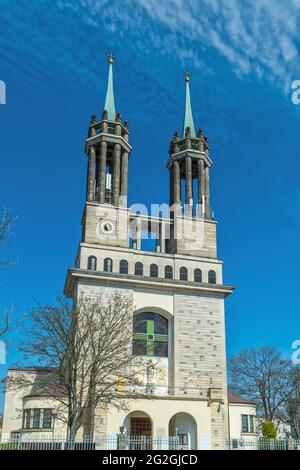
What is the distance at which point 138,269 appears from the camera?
42750mm

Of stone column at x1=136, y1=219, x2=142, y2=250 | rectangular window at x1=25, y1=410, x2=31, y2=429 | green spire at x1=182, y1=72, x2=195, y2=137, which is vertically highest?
green spire at x1=182, y1=72, x2=195, y2=137

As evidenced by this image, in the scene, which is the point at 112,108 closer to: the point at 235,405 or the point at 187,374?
the point at 187,374

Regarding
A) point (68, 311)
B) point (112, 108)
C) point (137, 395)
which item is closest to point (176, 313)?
point (137, 395)

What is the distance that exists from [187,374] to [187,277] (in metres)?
8.15

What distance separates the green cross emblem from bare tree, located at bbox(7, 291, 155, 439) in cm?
327

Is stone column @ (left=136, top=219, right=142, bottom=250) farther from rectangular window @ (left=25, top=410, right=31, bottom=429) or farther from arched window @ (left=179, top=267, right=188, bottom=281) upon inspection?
rectangular window @ (left=25, top=410, right=31, bottom=429)

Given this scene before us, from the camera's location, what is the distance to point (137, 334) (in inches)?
1613

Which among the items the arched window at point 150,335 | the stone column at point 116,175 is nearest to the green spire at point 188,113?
the stone column at point 116,175

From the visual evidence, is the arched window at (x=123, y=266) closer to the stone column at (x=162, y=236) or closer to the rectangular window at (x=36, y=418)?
the stone column at (x=162, y=236)

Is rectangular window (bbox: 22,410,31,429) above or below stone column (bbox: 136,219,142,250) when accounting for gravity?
below

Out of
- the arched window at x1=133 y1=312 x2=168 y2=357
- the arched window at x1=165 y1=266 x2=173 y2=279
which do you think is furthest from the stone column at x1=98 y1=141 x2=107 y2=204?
the arched window at x1=133 y1=312 x2=168 y2=357

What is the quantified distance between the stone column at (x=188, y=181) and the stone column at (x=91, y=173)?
872cm

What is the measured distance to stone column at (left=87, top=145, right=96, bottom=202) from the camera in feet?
148

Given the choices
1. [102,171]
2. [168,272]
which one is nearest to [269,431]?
[168,272]
